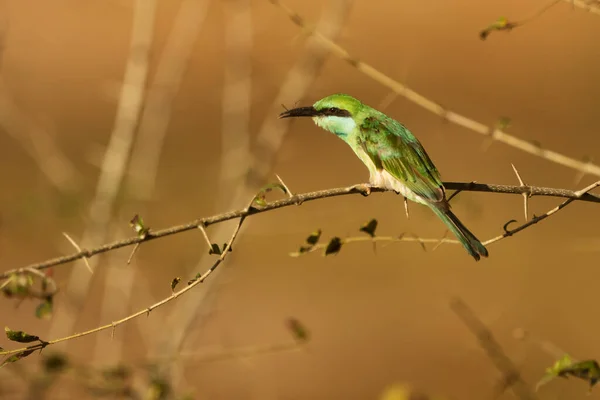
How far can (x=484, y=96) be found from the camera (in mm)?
9711

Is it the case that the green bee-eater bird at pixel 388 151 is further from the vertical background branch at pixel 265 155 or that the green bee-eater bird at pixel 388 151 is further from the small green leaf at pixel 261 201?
the small green leaf at pixel 261 201

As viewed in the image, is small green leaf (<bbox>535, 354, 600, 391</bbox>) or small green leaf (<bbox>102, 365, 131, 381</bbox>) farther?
small green leaf (<bbox>102, 365, 131, 381</bbox>)

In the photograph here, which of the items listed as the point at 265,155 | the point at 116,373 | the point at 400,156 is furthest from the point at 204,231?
the point at 265,155

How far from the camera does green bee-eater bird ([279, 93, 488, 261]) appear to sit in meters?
2.78

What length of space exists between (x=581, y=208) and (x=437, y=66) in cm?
338

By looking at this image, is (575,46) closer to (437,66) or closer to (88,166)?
(437,66)

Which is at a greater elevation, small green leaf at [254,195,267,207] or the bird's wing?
the bird's wing

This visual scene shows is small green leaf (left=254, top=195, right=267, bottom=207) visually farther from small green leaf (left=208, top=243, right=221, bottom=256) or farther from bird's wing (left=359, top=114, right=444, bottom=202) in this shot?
bird's wing (left=359, top=114, right=444, bottom=202)

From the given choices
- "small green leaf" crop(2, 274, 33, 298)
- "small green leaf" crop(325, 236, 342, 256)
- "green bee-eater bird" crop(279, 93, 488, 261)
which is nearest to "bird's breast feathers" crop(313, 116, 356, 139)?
"green bee-eater bird" crop(279, 93, 488, 261)

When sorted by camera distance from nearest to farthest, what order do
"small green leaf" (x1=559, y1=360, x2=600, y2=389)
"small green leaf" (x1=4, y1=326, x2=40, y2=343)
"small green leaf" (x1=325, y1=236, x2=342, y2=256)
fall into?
"small green leaf" (x1=559, y1=360, x2=600, y2=389) → "small green leaf" (x1=4, y1=326, x2=40, y2=343) → "small green leaf" (x1=325, y1=236, x2=342, y2=256)

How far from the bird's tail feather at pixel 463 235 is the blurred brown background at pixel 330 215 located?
0.87 feet

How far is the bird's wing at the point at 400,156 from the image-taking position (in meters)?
2.80

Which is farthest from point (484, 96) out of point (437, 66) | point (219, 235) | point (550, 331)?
point (219, 235)

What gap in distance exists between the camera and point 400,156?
2.96 m
